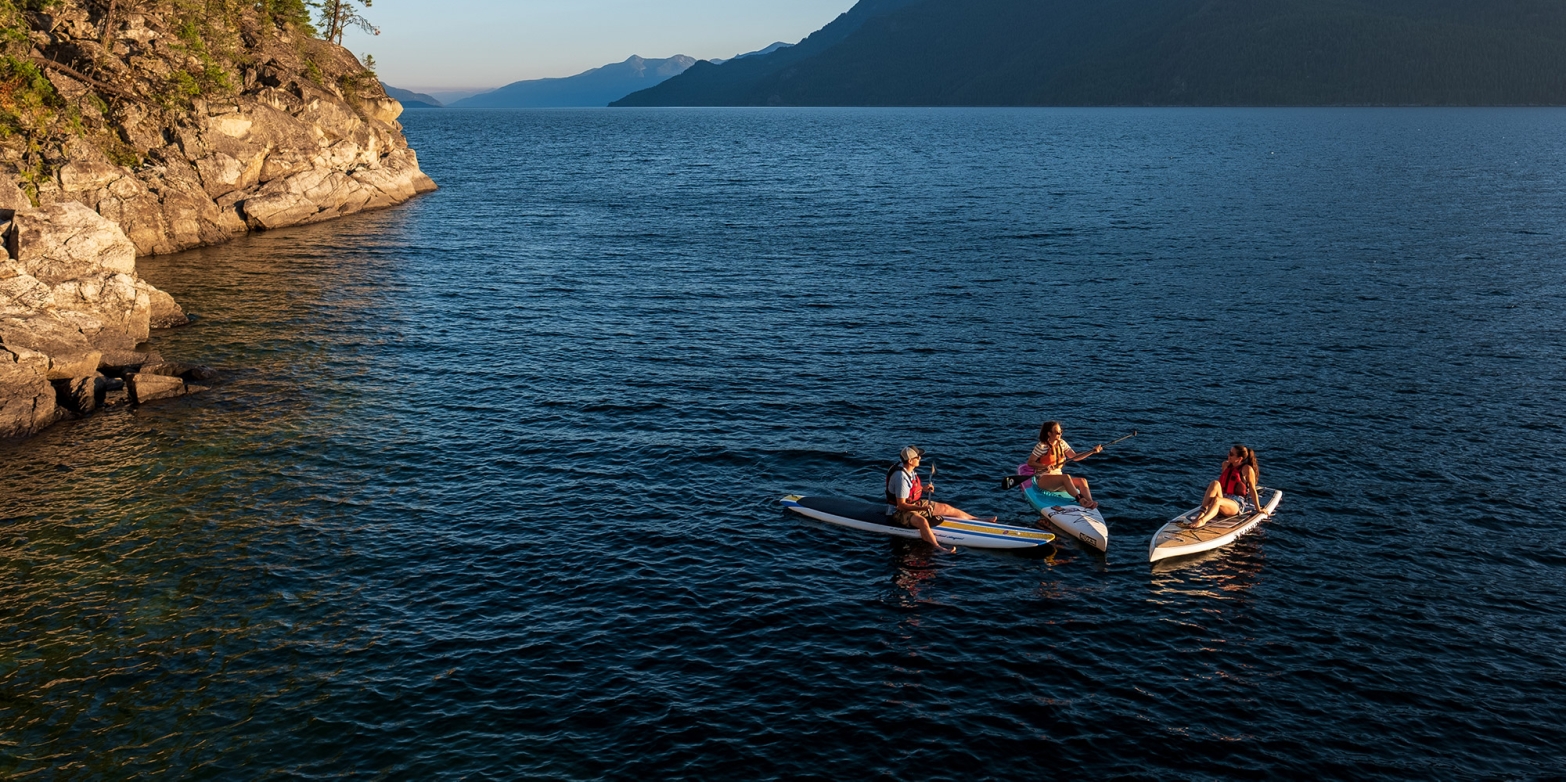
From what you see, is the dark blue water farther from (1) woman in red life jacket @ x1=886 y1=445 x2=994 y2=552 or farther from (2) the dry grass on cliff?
(2) the dry grass on cliff

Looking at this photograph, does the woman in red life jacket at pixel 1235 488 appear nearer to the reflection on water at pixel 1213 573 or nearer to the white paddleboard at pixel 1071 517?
the reflection on water at pixel 1213 573

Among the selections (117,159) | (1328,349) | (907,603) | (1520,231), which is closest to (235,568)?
(907,603)

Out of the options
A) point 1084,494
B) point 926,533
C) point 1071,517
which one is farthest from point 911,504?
point 1084,494

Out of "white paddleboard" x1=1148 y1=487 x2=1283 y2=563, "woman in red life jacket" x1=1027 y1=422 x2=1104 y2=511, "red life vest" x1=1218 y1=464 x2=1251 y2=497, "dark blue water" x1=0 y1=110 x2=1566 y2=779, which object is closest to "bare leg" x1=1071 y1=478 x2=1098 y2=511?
"woman in red life jacket" x1=1027 y1=422 x2=1104 y2=511

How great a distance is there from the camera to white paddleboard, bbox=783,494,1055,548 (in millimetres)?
26188

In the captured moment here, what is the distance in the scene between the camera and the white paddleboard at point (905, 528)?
2619cm

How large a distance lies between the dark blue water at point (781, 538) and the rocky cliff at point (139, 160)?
3.00 m

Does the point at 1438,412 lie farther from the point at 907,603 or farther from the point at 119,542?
the point at 119,542

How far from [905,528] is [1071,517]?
4.54 m

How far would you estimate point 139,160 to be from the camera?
6109 centimetres

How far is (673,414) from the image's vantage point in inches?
1419

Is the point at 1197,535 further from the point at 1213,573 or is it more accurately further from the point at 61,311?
the point at 61,311

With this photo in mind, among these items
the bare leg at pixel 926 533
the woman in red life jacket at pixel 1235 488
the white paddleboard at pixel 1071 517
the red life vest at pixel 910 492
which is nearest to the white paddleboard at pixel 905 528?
the bare leg at pixel 926 533

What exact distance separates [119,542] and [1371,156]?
14795 cm
